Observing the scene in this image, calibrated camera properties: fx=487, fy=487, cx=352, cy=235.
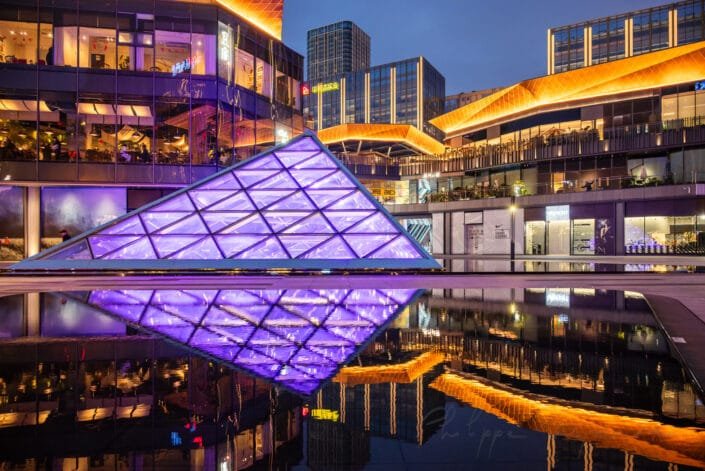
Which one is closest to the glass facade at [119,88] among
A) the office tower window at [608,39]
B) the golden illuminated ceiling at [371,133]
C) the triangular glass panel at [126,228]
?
the triangular glass panel at [126,228]

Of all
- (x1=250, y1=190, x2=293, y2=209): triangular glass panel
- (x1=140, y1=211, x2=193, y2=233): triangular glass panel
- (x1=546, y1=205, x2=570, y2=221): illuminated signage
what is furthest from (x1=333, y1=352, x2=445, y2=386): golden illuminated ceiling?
(x1=546, y1=205, x2=570, y2=221): illuminated signage

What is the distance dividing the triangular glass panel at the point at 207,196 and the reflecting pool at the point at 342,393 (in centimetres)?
1357

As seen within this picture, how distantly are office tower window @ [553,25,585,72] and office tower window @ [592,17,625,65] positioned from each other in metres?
2.39

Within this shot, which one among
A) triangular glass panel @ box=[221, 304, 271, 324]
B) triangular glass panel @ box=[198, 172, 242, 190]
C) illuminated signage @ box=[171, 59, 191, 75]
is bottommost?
triangular glass panel @ box=[221, 304, 271, 324]

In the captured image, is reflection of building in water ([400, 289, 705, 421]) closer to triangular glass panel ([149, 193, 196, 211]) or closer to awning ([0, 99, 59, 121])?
triangular glass panel ([149, 193, 196, 211])

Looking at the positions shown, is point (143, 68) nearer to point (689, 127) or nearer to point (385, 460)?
point (385, 460)

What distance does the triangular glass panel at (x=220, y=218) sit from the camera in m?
22.6

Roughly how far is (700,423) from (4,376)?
7933mm

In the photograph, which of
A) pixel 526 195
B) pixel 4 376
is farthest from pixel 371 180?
pixel 4 376

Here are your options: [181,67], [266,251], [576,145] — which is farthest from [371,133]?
[266,251]

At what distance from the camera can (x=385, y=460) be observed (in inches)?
156

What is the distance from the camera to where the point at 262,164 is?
2581cm

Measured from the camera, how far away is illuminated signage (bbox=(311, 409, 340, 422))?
4.77m

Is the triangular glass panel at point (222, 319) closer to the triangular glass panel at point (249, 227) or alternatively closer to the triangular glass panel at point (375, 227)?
the triangular glass panel at point (249, 227)
